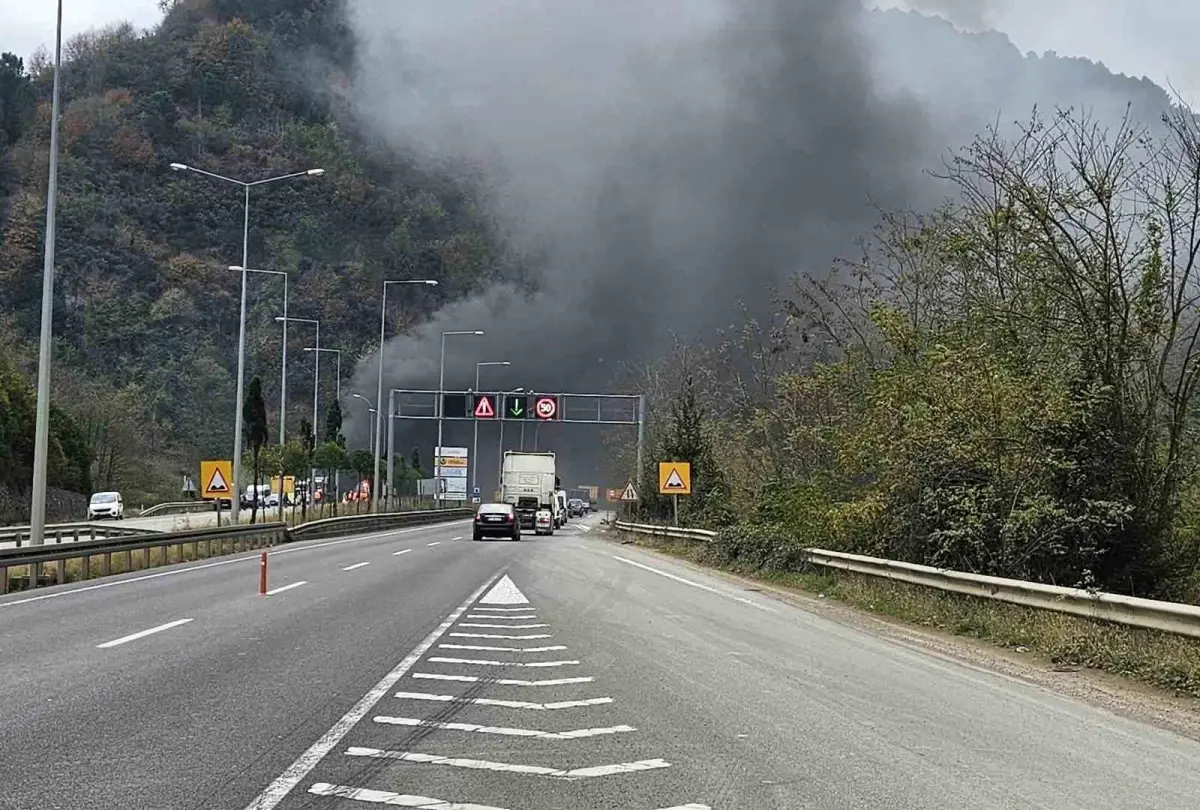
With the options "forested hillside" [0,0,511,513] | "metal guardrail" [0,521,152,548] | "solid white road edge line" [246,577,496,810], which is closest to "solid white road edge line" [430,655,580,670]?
"solid white road edge line" [246,577,496,810]

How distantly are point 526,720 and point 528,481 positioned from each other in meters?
53.0

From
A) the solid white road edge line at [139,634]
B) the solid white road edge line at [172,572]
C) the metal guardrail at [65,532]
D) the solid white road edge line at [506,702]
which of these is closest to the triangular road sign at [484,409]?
the solid white road edge line at [172,572]

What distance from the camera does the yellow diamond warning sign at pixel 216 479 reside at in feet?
127

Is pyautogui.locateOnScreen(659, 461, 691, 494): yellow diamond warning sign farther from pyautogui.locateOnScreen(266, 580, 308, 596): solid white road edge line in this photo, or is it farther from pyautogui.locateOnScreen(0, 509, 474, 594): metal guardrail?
pyautogui.locateOnScreen(266, 580, 308, 596): solid white road edge line

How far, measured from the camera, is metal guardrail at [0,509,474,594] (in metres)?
22.2

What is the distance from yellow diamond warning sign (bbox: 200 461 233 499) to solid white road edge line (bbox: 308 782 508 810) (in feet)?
110

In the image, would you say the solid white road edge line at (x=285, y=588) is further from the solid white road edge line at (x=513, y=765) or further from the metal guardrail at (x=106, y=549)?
the solid white road edge line at (x=513, y=765)

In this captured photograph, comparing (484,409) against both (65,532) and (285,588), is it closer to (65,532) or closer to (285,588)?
(65,532)

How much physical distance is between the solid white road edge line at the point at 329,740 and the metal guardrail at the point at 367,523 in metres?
34.0

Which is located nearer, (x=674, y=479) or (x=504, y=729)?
(x=504, y=729)

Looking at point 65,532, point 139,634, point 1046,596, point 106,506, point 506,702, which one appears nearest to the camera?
point 506,702

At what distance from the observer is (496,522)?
48.1 meters

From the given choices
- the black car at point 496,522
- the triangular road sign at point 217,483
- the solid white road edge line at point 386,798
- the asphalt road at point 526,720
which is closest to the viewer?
the solid white road edge line at point 386,798

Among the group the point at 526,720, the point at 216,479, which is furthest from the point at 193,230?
the point at 526,720
